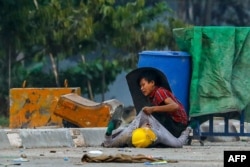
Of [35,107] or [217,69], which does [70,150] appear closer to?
[217,69]

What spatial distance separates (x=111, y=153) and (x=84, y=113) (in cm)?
348

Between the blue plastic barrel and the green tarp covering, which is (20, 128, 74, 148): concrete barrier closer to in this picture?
the blue plastic barrel

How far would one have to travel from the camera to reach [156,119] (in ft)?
46.9

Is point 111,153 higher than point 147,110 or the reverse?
the reverse

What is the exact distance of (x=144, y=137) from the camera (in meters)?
14.0

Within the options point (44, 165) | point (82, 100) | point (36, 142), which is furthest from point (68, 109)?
point (44, 165)

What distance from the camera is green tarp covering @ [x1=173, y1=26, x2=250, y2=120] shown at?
15297 millimetres

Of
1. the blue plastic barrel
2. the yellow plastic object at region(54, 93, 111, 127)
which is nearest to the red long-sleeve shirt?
the blue plastic barrel

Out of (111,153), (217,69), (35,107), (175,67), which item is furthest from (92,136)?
(35,107)

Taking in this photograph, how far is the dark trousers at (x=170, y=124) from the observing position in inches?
567

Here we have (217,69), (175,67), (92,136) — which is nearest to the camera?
(175,67)

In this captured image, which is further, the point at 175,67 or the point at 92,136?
the point at 92,136

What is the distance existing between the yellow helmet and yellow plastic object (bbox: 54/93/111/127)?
8.13ft

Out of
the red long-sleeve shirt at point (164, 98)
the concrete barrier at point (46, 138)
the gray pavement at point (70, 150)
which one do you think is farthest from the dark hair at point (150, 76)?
the concrete barrier at point (46, 138)
